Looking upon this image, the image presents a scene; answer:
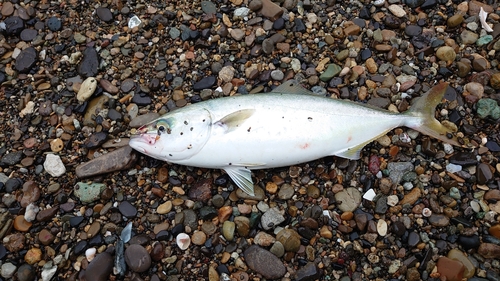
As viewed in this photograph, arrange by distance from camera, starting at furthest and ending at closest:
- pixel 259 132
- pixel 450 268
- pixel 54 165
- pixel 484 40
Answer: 1. pixel 484 40
2. pixel 54 165
3. pixel 259 132
4. pixel 450 268

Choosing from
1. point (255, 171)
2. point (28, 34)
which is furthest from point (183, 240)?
point (28, 34)

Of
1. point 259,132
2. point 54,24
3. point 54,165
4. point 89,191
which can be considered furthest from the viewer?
point 54,24

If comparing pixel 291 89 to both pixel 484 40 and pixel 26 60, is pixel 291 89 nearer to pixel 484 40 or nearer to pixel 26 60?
pixel 484 40

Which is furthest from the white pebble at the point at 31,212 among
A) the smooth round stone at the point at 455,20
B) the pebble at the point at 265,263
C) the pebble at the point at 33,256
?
the smooth round stone at the point at 455,20

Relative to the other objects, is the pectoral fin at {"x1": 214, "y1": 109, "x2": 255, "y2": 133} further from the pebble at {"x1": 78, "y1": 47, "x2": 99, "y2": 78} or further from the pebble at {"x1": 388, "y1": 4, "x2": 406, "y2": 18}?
the pebble at {"x1": 388, "y1": 4, "x2": 406, "y2": 18}

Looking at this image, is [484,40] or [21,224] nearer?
[21,224]

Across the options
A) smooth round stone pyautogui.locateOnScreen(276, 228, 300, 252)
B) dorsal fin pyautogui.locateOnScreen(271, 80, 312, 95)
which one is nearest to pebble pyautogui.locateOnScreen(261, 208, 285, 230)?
smooth round stone pyautogui.locateOnScreen(276, 228, 300, 252)

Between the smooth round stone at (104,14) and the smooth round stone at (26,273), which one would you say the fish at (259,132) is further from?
the smooth round stone at (104,14)
